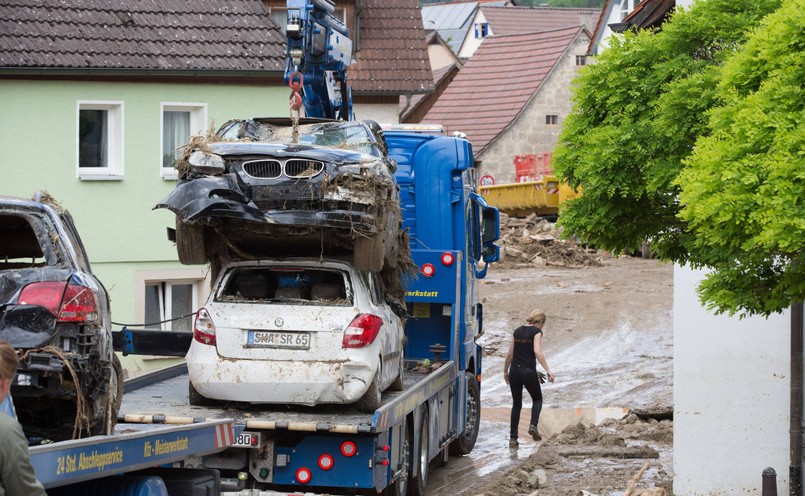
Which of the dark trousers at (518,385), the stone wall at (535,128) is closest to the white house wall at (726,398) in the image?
the dark trousers at (518,385)

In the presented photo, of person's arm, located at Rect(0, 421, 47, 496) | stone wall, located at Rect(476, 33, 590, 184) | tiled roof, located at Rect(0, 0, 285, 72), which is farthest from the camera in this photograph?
stone wall, located at Rect(476, 33, 590, 184)

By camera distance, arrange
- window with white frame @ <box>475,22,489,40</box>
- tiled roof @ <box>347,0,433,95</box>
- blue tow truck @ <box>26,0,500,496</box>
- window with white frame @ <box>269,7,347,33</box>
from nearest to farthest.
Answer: blue tow truck @ <box>26,0,500,496</box>, tiled roof @ <box>347,0,433,95</box>, window with white frame @ <box>269,7,347,33</box>, window with white frame @ <box>475,22,489,40</box>

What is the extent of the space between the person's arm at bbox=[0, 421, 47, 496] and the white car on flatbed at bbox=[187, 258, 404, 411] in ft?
17.6

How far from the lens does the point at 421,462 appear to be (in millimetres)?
12633

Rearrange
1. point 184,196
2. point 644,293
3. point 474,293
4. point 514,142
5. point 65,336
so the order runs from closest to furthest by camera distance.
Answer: point 65,336 < point 184,196 < point 474,293 < point 644,293 < point 514,142

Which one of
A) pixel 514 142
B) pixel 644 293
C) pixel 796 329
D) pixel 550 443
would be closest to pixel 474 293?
pixel 550 443

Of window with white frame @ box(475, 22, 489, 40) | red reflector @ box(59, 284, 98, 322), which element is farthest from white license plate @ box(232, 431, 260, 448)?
window with white frame @ box(475, 22, 489, 40)

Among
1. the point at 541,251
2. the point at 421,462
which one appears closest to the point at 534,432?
the point at 421,462

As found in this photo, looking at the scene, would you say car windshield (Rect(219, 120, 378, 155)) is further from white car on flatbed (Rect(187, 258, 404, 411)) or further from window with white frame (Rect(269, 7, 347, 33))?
window with white frame (Rect(269, 7, 347, 33))

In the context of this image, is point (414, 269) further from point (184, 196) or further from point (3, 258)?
point (3, 258)

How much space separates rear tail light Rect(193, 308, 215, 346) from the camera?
10.9 m

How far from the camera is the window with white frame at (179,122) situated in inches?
876

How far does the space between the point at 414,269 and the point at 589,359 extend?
1251 cm

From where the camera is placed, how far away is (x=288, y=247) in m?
11.5
